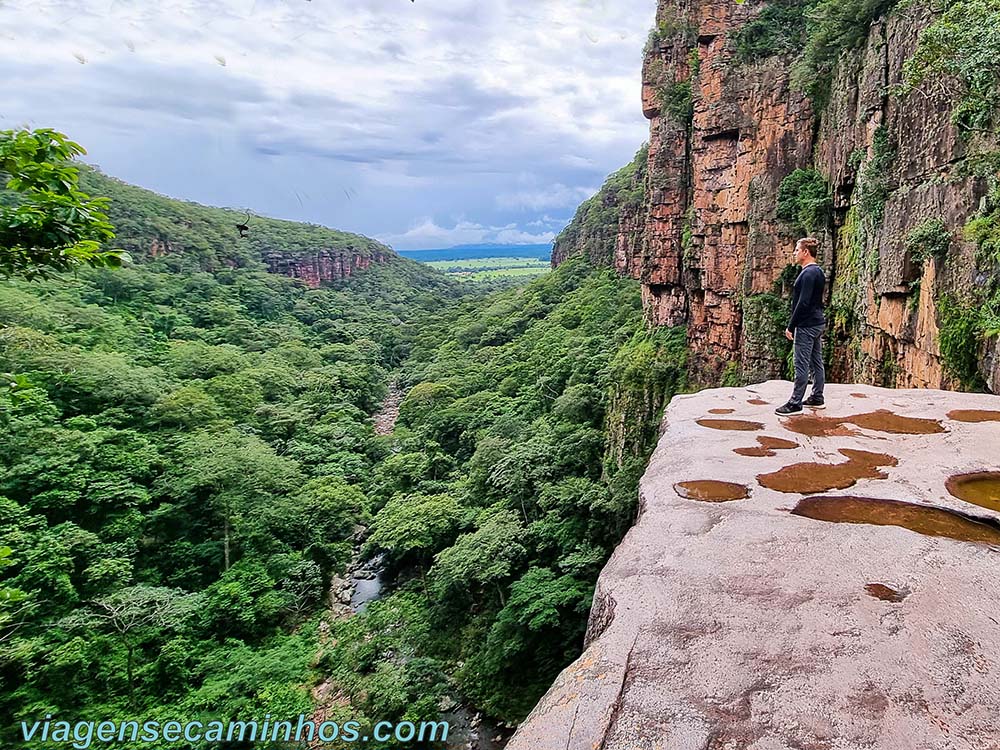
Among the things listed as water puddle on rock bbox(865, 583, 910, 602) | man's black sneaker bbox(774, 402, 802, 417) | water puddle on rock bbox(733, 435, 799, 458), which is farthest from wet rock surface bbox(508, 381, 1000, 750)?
man's black sneaker bbox(774, 402, 802, 417)

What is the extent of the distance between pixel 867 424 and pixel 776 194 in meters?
13.6

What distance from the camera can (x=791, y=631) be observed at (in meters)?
2.22

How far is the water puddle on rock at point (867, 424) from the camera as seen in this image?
471 cm

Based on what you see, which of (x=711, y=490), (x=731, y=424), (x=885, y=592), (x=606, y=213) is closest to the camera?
(x=885, y=592)

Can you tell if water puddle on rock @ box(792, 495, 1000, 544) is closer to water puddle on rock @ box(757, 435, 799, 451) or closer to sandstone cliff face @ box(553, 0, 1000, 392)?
water puddle on rock @ box(757, 435, 799, 451)

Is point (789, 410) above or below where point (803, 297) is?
below

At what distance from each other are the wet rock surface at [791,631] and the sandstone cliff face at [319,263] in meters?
78.4

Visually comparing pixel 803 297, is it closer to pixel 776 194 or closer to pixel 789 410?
pixel 789 410

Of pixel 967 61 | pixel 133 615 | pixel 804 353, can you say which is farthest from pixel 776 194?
pixel 133 615

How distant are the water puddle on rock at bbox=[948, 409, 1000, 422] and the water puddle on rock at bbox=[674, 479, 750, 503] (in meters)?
2.82

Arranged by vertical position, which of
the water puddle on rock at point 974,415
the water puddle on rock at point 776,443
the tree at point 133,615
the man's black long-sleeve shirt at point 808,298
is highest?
the man's black long-sleeve shirt at point 808,298

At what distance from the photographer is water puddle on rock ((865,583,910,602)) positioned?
2.38 m

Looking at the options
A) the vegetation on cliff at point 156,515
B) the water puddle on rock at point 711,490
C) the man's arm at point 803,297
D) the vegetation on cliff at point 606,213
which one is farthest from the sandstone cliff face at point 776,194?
the vegetation on cliff at point 606,213

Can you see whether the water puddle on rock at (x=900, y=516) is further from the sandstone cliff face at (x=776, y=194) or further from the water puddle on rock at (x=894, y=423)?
the sandstone cliff face at (x=776, y=194)
